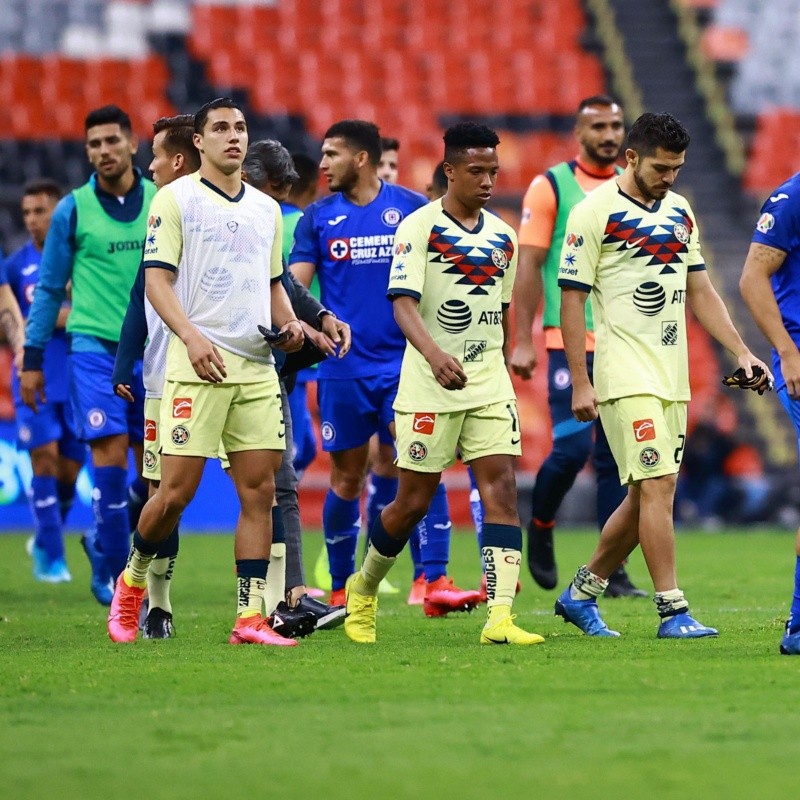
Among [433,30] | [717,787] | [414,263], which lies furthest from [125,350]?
[433,30]

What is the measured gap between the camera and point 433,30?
67.8ft

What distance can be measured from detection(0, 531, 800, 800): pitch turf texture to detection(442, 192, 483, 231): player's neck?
172 centimetres

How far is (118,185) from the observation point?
833 cm

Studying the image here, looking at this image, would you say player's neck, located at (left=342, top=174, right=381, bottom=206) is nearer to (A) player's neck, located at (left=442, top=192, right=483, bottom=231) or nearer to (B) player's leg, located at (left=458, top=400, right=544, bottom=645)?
(A) player's neck, located at (left=442, top=192, right=483, bottom=231)

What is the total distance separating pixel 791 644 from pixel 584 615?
1.19 metres

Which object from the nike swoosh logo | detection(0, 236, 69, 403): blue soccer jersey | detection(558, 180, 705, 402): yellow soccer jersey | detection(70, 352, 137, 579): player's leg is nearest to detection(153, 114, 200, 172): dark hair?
detection(70, 352, 137, 579): player's leg

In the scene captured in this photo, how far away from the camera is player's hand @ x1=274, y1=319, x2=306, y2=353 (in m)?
6.40

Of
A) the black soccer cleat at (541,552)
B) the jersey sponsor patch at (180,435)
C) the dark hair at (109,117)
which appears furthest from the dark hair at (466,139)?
the black soccer cleat at (541,552)

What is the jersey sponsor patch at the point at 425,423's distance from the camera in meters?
6.60

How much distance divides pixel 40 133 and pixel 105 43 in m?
1.68

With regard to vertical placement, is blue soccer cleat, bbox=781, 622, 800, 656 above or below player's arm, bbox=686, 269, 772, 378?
below

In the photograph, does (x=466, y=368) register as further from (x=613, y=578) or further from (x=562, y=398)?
(x=613, y=578)

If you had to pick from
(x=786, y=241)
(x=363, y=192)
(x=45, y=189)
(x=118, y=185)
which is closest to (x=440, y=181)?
(x=363, y=192)

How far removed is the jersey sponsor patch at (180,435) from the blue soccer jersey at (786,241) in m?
2.28
